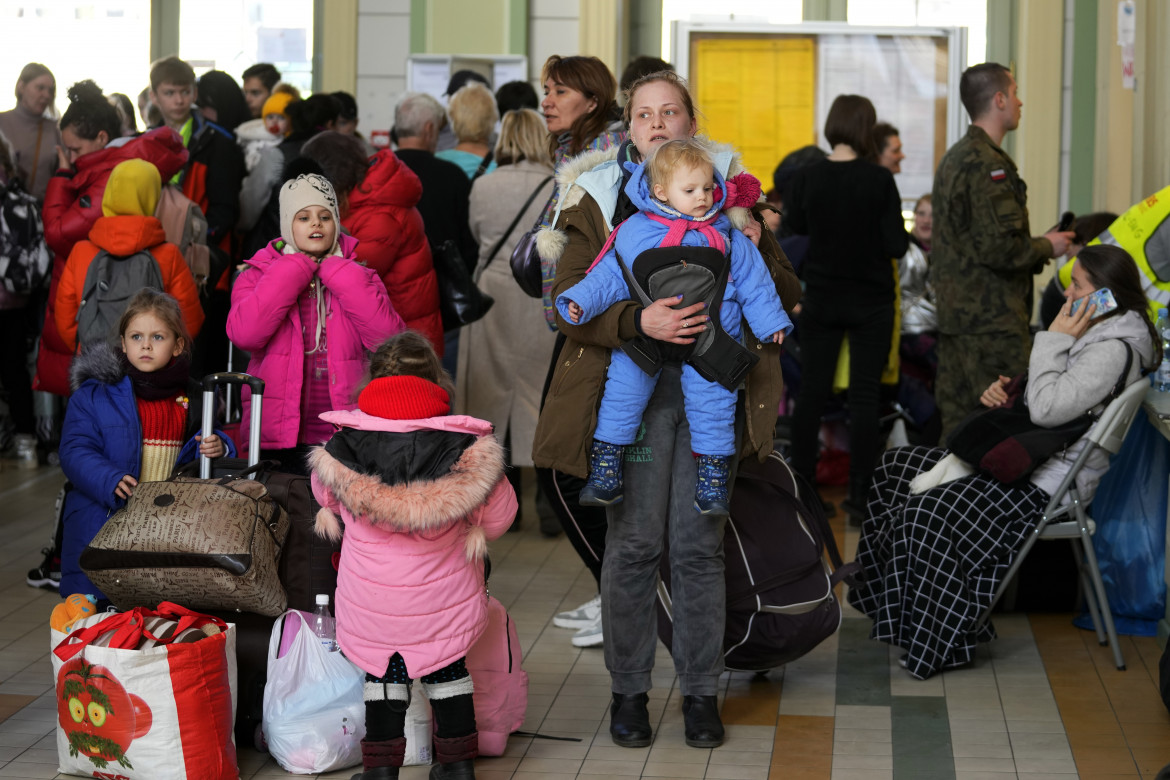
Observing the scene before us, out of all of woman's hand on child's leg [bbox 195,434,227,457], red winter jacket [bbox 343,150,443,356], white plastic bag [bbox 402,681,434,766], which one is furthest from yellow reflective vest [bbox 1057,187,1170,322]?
woman's hand on child's leg [bbox 195,434,227,457]

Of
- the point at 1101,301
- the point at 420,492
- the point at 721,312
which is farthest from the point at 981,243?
the point at 420,492

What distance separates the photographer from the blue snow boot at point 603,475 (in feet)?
11.9

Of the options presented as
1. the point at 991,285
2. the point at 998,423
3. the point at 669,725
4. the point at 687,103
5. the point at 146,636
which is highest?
the point at 687,103

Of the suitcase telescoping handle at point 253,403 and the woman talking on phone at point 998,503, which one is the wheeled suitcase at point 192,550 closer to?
the suitcase telescoping handle at point 253,403

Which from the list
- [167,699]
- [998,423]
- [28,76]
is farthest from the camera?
[28,76]

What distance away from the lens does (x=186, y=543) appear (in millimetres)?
3551

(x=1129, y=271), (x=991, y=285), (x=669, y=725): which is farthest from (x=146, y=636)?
(x=991, y=285)

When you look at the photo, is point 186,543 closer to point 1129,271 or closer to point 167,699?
point 167,699

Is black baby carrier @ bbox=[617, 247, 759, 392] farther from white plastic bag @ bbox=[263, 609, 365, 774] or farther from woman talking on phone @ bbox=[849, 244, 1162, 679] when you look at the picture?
woman talking on phone @ bbox=[849, 244, 1162, 679]

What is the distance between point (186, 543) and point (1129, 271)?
9.63ft

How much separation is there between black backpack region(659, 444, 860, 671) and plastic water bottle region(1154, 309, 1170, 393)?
1489 millimetres

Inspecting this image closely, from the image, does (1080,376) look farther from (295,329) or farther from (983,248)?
(295,329)

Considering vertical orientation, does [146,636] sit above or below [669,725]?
above

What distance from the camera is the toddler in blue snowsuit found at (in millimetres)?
3572
